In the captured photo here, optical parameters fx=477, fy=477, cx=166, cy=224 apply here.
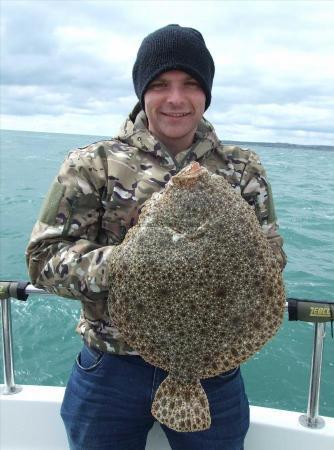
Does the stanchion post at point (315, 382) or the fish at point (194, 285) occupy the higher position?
the fish at point (194, 285)

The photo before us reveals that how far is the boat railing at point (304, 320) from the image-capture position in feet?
10.4

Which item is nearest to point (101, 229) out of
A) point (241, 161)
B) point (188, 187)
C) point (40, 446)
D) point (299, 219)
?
point (188, 187)

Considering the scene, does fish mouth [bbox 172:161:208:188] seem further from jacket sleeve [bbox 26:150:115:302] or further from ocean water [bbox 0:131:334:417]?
ocean water [bbox 0:131:334:417]

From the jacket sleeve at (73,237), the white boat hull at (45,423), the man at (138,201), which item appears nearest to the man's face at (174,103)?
the man at (138,201)

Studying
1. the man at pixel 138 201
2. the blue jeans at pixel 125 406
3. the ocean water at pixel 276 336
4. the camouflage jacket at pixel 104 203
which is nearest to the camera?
the camouflage jacket at pixel 104 203

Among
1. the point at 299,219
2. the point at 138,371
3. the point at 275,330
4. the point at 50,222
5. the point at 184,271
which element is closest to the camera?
the point at 184,271

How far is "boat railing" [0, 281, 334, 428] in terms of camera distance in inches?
125

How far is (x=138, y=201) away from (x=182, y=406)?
1.04 metres

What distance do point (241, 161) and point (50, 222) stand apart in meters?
1.14

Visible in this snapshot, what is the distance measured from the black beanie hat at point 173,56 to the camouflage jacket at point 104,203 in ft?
0.85

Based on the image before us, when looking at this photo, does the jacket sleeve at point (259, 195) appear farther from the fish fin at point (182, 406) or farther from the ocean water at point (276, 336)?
the ocean water at point (276, 336)

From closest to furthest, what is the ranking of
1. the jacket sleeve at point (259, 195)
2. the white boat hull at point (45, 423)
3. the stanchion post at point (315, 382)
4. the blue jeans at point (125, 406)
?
the blue jeans at point (125, 406)
the jacket sleeve at point (259, 195)
the stanchion post at point (315, 382)
the white boat hull at point (45, 423)

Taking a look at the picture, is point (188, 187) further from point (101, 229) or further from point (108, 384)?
point (108, 384)

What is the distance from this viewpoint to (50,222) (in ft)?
7.71
